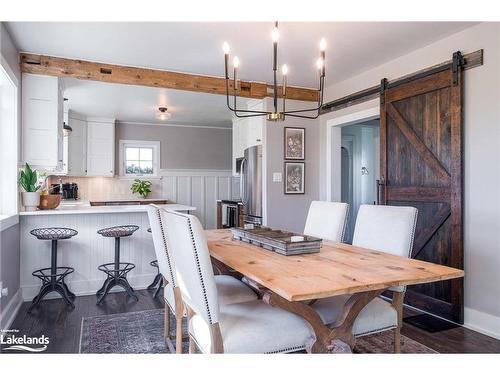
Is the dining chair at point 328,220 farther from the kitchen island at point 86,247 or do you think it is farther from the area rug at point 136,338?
the kitchen island at point 86,247

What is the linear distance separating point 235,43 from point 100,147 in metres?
4.16

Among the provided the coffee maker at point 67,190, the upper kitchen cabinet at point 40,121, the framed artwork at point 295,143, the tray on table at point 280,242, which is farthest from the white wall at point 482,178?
the coffee maker at point 67,190

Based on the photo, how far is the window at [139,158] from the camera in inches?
271

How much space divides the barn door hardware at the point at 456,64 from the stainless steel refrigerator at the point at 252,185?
7.75 feet

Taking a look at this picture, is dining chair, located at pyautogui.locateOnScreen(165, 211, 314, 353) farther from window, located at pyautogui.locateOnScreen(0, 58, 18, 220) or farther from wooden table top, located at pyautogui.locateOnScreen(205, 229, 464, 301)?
window, located at pyautogui.locateOnScreen(0, 58, 18, 220)

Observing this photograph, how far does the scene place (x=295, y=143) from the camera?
186 inches

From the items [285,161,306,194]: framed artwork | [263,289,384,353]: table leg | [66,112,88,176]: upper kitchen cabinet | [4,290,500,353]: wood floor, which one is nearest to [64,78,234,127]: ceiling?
[66,112,88,176]: upper kitchen cabinet

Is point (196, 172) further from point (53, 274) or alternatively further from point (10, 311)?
point (10, 311)

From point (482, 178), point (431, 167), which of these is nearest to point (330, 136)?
point (431, 167)

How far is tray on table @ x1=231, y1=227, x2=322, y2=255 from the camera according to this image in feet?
6.75

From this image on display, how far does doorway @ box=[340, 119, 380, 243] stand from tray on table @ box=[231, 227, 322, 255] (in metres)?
4.08
